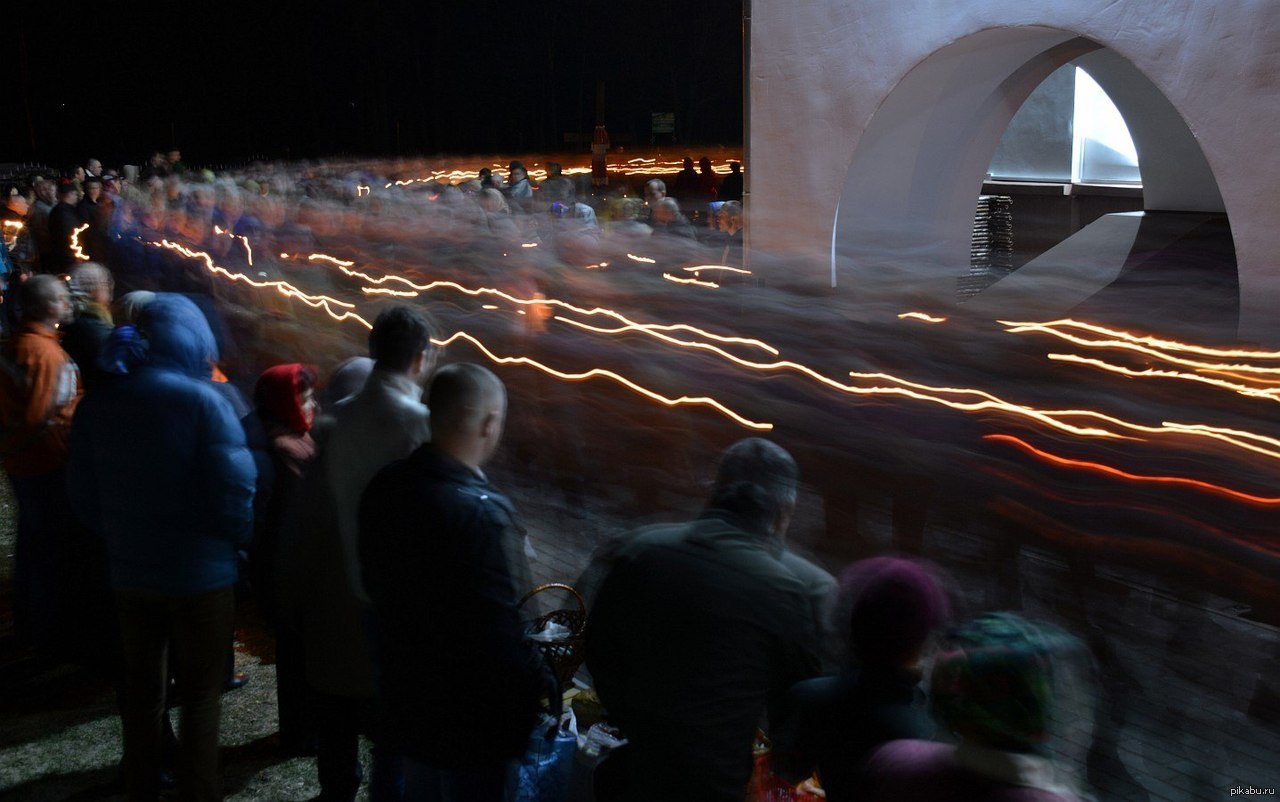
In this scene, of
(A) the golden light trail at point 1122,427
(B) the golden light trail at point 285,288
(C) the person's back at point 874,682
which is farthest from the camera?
(B) the golden light trail at point 285,288

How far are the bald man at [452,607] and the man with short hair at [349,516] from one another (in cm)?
73

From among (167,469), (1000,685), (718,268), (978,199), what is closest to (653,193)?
(718,268)

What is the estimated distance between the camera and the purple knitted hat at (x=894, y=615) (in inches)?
101

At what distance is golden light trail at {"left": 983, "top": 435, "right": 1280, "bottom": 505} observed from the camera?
6.54 m

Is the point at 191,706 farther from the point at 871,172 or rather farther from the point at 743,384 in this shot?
the point at 871,172

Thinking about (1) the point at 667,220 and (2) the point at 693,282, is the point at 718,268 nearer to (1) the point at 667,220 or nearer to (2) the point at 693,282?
(2) the point at 693,282

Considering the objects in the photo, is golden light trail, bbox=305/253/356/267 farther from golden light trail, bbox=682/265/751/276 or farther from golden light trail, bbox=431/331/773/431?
golden light trail, bbox=682/265/751/276

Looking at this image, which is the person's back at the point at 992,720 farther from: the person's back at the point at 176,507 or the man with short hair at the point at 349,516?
the person's back at the point at 176,507

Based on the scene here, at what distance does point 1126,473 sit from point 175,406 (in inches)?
216

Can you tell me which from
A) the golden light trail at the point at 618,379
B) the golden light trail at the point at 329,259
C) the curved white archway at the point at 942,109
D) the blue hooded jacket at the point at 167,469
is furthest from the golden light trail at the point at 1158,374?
the golden light trail at the point at 329,259

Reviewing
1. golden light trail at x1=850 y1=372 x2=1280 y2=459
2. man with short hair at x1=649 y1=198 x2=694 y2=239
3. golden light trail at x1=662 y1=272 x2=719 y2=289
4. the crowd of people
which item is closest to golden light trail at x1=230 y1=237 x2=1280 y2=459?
golden light trail at x1=850 y1=372 x2=1280 y2=459

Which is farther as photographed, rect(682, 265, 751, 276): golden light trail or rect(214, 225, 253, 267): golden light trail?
rect(214, 225, 253, 267): golden light trail

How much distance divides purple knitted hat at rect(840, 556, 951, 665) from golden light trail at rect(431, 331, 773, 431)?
18.7ft

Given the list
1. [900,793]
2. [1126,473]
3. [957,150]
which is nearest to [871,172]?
[957,150]
